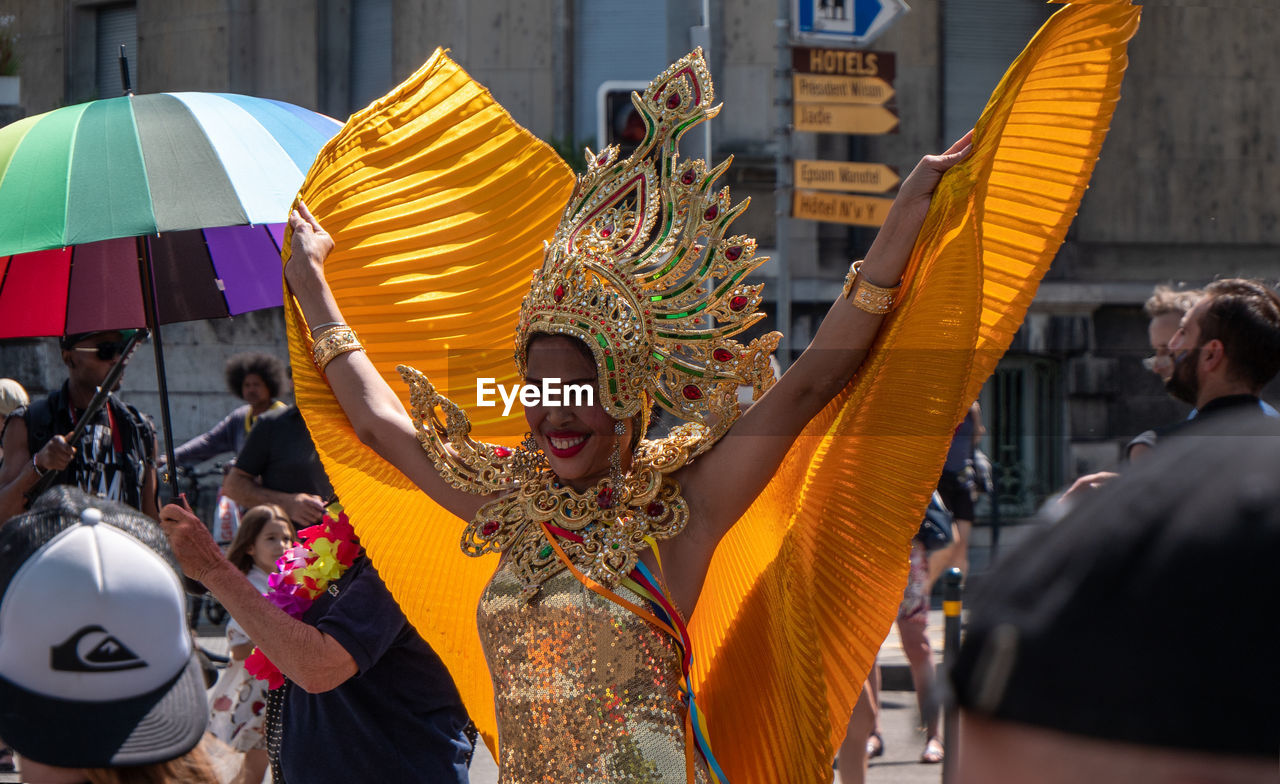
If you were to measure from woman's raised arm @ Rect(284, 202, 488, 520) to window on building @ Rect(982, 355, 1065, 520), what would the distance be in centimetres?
1055

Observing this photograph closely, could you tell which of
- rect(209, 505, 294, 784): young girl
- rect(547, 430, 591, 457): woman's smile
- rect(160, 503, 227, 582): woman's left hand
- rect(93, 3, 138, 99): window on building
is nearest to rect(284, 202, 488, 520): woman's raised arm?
rect(547, 430, 591, 457): woman's smile

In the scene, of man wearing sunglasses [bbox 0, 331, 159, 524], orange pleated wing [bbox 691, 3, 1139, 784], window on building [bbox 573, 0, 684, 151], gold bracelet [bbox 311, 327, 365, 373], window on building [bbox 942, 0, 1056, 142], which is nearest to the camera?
orange pleated wing [bbox 691, 3, 1139, 784]

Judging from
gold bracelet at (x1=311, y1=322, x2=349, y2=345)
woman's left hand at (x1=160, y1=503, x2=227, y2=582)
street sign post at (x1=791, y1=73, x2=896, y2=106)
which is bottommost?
woman's left hand at (x1=160, y1=503, x2=227, y2=582)

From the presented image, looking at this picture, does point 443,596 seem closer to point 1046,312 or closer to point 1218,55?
point 1046,312

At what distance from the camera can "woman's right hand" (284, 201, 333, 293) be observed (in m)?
2.93

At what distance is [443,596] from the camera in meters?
2.93

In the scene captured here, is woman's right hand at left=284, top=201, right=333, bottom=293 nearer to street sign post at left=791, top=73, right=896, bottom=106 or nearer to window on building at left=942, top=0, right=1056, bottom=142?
street sign post at left=791, top=73, right=896, bottom=106

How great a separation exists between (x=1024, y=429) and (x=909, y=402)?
11.2 metres

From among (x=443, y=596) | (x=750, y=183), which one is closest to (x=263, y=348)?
(x=750, y=183)

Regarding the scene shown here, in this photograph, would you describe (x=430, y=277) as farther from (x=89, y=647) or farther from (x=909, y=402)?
(x=89, y=647)

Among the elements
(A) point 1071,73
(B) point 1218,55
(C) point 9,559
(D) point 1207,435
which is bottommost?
(C) point 9,559

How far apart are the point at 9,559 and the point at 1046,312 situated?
12199 millimetres

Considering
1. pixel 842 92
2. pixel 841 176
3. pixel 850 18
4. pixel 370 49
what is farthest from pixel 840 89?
pixel 370 49

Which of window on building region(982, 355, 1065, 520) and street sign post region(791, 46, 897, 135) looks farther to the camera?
window on building region(982, 355, 1065, 520)
